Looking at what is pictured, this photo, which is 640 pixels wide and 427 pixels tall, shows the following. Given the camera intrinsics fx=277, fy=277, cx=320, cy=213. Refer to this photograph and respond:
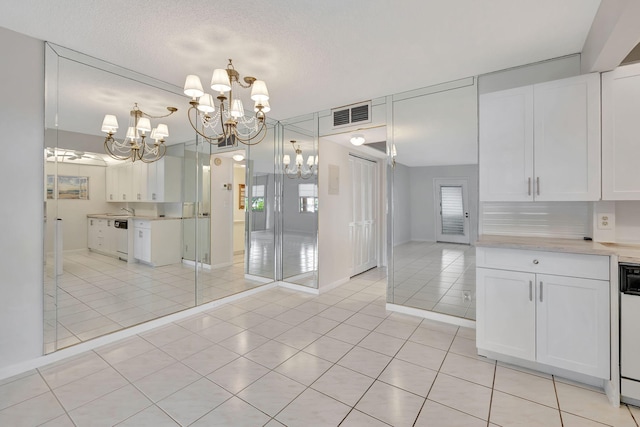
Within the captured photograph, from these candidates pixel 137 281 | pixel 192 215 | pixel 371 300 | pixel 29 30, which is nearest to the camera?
pixel 29 30

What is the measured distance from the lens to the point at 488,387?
2.00 m

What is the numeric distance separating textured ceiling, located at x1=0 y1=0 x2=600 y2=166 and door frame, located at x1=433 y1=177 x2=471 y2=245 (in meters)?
1.30

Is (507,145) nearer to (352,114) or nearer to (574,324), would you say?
(574,324)

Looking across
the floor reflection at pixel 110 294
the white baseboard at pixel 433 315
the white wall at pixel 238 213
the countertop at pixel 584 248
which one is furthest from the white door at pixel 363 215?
the countertop at pixel 584 248

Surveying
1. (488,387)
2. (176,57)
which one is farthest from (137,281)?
(488,387)

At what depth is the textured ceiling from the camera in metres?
1.93

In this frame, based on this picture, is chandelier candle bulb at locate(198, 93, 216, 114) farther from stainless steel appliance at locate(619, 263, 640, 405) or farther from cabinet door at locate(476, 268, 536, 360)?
stainless steel appliance at locate(619, 263, 640, 405)

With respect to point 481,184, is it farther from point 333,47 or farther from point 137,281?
point 137,281

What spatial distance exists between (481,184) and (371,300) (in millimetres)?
2117

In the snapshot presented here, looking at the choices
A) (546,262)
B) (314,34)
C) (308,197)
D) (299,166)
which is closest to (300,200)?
(308,197)

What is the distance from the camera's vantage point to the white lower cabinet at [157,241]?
316cm

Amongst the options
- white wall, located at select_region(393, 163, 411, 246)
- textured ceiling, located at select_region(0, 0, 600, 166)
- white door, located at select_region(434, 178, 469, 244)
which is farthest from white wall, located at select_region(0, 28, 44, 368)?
white door, located at select_region(434, 178, 469, 244)

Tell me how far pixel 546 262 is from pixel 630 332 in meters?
0.58

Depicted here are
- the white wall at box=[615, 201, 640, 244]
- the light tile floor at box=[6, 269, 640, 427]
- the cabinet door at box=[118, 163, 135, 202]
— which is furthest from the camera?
the cabinet door at box=[118, 163, 135, 202]
